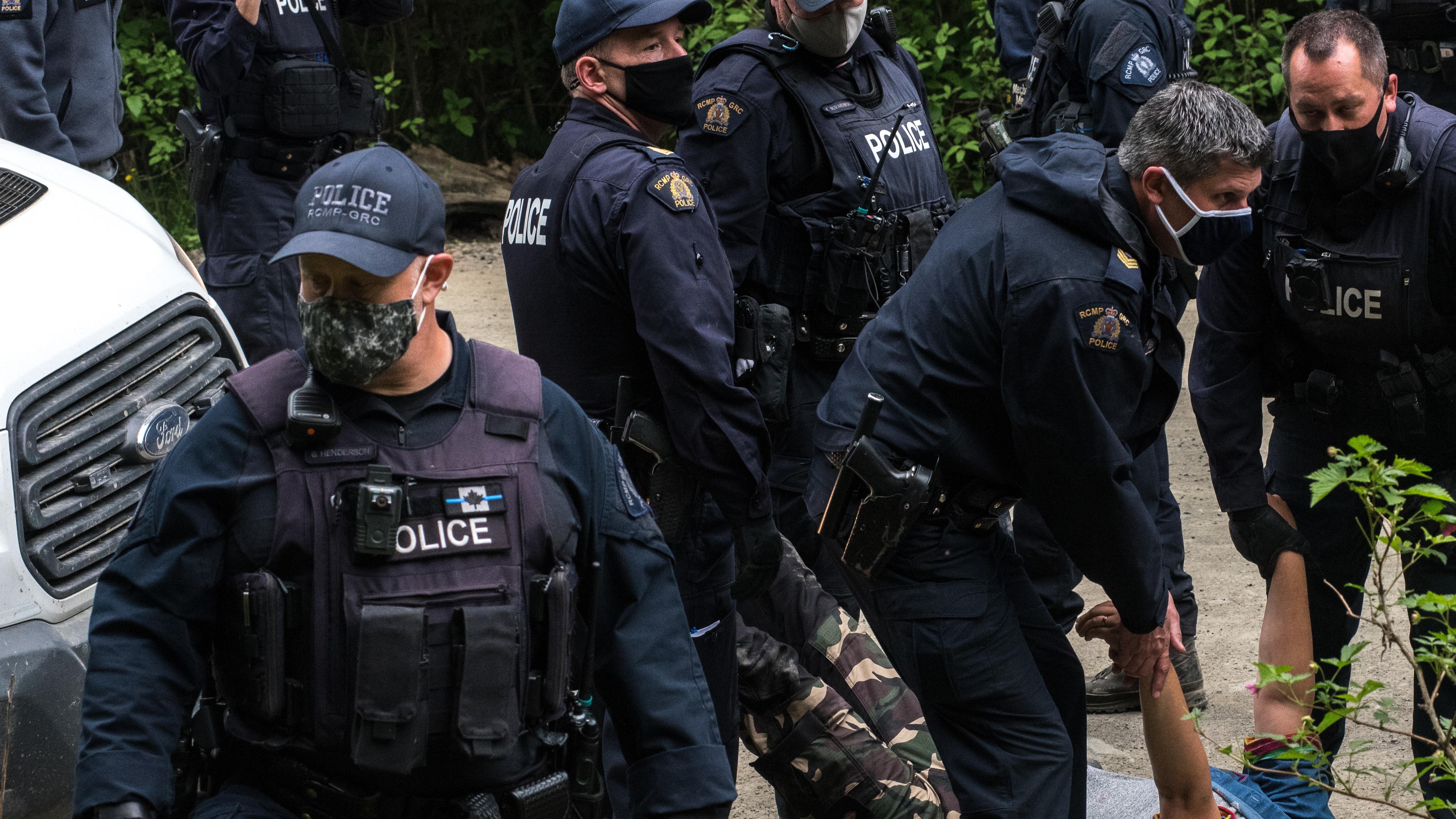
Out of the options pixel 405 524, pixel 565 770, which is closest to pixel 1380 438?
pixel 565 770

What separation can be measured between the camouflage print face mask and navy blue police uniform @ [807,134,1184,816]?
52.6 inches

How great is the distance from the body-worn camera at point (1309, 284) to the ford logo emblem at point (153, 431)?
2.77m

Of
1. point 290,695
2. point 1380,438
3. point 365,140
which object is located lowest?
point 365,140

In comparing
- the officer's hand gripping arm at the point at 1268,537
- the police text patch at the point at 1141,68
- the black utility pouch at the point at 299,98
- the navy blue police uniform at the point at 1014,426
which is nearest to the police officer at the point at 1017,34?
the police text patch at the point at 1141,68

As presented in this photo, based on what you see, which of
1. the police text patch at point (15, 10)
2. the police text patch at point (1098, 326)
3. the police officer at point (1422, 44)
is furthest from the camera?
the police officer at point (1422, 44)

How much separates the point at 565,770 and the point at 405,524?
563mm

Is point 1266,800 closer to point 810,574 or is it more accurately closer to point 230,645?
point 810,574

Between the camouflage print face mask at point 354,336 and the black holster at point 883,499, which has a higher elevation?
the camouflage print face mask at point 354,336

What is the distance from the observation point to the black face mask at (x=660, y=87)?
3.76 meters

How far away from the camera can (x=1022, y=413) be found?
322cm

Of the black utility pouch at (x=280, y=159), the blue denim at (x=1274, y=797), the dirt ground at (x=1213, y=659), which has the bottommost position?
the dirt ground at (x=1213, y=659)

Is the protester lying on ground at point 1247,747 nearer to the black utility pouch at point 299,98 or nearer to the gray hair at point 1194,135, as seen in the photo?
the gray hair at point 1194,135

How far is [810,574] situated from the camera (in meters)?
4.09

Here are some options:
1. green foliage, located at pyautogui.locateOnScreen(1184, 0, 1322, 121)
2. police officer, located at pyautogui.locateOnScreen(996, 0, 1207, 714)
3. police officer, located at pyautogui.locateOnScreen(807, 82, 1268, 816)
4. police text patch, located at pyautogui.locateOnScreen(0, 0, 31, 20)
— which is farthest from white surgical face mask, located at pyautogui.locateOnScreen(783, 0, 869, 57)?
green foliage, located at pyautogui.locateOnScreen(1184, 0, 1322, 121)
